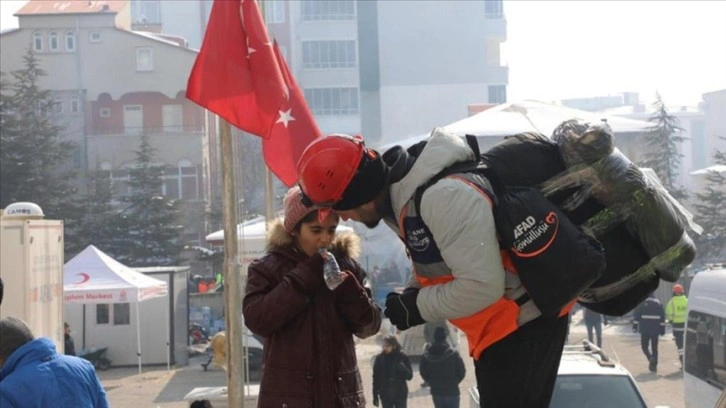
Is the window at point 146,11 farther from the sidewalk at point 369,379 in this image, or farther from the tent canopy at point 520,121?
the tent canopy at point 520,121

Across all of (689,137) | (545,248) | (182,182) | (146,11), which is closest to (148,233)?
(182,182)

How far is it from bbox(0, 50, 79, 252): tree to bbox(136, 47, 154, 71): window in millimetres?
10195

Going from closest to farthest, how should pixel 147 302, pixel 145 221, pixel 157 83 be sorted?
pixel 147 302, pixel 145 221, pixel 157 83

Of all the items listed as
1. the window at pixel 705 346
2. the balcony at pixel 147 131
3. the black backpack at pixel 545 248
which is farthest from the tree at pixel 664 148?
the balcony at pixel 147 131

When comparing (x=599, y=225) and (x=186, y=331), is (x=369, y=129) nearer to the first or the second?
(x=186, y=331)

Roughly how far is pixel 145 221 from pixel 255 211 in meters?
6.96

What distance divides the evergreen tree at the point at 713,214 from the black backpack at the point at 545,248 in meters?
22.9

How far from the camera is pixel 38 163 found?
Result: 59.4 metres

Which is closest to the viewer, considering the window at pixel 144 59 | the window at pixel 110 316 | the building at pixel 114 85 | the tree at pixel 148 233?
the window at pixel 110 316

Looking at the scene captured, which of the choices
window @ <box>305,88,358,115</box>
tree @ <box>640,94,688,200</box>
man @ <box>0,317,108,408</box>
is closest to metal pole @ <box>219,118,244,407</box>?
man @ <box>0,317,108,408</box>

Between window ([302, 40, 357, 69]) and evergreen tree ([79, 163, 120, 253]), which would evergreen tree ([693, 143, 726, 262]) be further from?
window ([302, 40, 357, 69])

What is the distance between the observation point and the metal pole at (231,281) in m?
9.84

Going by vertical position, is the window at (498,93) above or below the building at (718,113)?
above

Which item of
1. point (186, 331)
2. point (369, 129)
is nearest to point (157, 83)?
point (369, 129)
